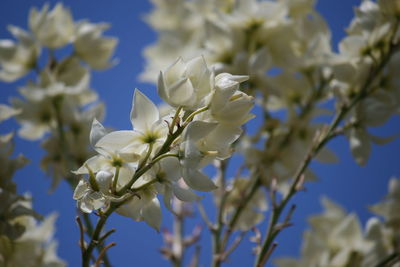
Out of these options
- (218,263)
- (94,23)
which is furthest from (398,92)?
(94,23)

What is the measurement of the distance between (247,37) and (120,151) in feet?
2.29

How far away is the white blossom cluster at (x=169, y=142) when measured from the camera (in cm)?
45

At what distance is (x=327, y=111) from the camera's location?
110 centimetres

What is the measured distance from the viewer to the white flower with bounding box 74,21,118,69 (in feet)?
3.71

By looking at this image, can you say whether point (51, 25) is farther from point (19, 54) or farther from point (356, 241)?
point (356, 241)

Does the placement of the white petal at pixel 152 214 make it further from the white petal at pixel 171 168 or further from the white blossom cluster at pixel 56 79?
the white blossom cluster at pixel 56 79

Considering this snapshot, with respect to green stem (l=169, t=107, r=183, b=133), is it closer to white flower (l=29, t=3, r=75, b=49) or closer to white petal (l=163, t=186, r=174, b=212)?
white petal (l=163, t=186, r=174, b=212)

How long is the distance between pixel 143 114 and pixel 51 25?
2.36 feet

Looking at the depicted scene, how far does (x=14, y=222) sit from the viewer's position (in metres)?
0.74

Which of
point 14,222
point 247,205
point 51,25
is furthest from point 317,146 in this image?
point 51,25

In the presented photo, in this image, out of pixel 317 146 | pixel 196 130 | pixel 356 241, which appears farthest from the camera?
pixel 356 241

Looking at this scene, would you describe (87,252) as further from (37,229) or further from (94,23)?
(94,23)

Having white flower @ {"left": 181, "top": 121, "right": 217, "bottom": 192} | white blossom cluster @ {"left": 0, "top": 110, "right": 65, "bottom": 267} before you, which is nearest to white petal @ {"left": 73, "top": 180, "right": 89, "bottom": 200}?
white flower @ {"left": 181, "top": 121, "right": 217, "bottom": 192}

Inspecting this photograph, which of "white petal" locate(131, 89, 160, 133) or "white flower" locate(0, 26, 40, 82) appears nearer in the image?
"white petal" locate(131, 89, 160, 133)
